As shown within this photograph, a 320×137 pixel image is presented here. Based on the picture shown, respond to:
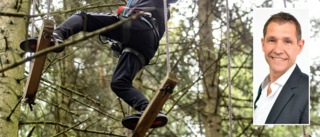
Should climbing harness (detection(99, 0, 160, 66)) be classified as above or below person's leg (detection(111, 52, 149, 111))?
above

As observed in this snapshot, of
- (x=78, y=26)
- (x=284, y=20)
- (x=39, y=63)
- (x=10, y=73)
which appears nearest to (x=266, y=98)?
(x=284, y=20)

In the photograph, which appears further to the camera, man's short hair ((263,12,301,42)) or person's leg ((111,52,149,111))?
man's short hair ((263,12,301,42))

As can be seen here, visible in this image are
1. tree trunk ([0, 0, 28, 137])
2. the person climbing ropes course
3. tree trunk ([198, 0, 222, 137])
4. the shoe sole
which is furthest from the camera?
tree trunk ([198, 0, 222, 137])

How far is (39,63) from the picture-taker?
3369mm

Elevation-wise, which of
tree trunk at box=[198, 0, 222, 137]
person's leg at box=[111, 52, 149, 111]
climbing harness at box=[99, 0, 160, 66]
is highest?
climbing harness at box=[99, 0, 160, 66]

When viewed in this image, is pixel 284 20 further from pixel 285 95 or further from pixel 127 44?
pixel 127 44

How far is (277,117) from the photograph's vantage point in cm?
529

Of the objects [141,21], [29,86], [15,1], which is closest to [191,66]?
[15,1]

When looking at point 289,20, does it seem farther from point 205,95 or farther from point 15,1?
point 15,1

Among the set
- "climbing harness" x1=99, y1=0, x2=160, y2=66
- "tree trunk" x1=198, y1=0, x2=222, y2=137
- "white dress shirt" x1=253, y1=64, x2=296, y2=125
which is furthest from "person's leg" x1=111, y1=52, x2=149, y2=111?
"tree trunk" x1=198, y1=0, x2=222, y2=137

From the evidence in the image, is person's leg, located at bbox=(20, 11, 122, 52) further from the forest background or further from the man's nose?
the man's nose

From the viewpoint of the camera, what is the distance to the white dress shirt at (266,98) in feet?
16.5

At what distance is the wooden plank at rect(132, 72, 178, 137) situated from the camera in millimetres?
3266

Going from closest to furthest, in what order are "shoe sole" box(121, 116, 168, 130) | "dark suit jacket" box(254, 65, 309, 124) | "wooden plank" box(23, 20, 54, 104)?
"wooden plank" box(23, 20, 54, 104) → "shoe sole" box(121, 116, 168, 130) → "dark suit jacket" box(254, 65, 309, 124)
